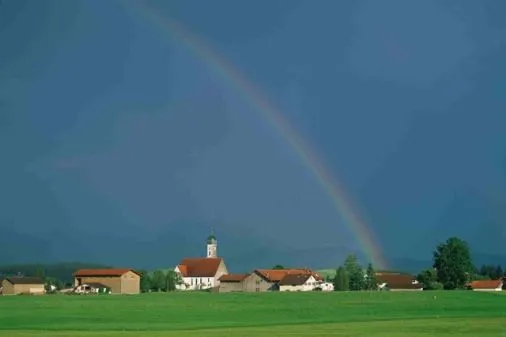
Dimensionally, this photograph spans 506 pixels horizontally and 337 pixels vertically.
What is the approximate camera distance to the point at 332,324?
61438 mm

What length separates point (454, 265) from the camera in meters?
186

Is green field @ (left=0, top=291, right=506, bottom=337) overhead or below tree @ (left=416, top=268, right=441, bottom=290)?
below

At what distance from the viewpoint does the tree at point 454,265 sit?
609 ft

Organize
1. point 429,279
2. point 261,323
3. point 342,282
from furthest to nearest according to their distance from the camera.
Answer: point 342,282
point 429,279
point 261,323

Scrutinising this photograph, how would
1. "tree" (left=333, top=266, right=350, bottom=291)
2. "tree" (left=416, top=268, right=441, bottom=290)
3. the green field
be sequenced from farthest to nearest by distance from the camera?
"tree" (left=333, top=266, right=350, bottom=291)
"tree" (left=416, top=268, right=441, bottom=290)
the green field

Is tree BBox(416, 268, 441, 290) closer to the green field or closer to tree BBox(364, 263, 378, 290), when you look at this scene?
tree BBox(364, 263, 378, 290)

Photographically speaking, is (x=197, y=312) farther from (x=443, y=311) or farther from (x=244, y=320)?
(x=443, y=311)

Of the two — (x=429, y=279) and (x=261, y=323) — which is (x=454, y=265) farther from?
(x=261, y=323)

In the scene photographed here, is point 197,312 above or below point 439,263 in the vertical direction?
below

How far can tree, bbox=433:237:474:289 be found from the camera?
185750mm

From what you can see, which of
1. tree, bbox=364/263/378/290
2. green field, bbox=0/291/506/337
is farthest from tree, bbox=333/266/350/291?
green field, bbox=0/291/506/337

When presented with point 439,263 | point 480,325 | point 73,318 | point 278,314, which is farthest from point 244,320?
point 439,263

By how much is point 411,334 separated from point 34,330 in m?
23.8

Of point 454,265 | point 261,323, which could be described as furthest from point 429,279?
point 261,323
